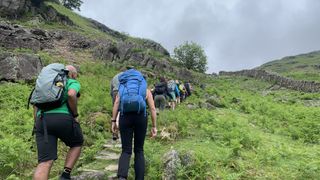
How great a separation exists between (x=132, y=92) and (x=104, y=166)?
258 cm

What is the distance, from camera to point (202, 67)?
3206 inches

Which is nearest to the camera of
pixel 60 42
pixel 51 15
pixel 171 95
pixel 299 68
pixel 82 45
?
pixel 171 95

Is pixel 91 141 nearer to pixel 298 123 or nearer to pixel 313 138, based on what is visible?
pixel 313 138

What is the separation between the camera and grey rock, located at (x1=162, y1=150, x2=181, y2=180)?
8953 millimetres

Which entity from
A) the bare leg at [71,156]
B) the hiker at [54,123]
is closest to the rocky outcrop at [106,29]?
the bare leg at [71,156]

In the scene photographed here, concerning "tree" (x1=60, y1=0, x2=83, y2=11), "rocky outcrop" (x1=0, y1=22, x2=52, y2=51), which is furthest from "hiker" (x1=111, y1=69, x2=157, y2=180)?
"tree" (x1=60, y1=0, x2=83, y2=11)

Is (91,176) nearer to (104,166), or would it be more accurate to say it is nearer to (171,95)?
(104,166)

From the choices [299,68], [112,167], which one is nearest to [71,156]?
[112,167]

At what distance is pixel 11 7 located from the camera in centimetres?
4753

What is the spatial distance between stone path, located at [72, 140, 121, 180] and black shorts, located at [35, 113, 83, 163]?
175cm

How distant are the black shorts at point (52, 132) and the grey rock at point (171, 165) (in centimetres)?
239

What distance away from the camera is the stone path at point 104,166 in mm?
8969

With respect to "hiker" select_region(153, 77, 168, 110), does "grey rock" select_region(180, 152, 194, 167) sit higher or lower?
lower

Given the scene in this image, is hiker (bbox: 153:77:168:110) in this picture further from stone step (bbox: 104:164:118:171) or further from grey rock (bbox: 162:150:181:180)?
grey rock (bbox: 162:150:181:180)
